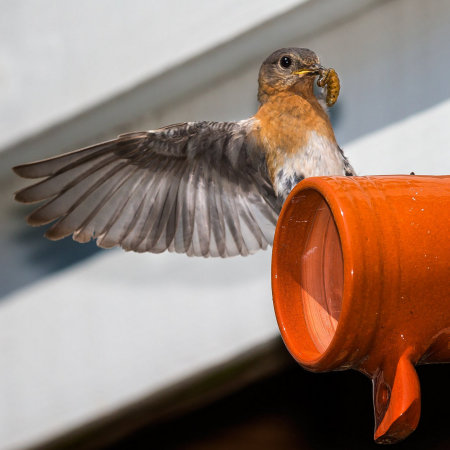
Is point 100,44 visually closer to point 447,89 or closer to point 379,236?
point 447,89

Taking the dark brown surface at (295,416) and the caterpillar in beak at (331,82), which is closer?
the caterpillar in beak at (331,82)

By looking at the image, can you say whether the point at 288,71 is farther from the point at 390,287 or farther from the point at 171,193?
the point at 390,287

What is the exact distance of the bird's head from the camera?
5.86 feet

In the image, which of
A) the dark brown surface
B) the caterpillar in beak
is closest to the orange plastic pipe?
the caterpillar in beak

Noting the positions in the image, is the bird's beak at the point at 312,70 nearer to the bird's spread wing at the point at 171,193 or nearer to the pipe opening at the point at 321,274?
the bird's spread wing at the point at 171,193

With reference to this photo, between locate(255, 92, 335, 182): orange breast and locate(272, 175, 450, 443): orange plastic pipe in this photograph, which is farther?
locate(255, 92, 335, 182): orange breast

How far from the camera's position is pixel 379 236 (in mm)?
1108

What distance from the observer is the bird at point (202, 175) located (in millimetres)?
1792

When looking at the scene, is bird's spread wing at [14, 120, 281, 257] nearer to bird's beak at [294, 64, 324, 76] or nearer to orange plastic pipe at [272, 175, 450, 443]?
bird's beak at [294, 64, 324, 76]

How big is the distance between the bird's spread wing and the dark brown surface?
42 cm

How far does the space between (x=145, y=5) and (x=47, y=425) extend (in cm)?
110

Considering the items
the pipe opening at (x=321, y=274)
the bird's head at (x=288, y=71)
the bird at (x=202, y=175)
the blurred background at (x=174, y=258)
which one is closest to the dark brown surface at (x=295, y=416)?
the blurred background at (x=174, y=258)

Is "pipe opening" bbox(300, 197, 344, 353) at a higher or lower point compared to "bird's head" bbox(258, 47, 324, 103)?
lower

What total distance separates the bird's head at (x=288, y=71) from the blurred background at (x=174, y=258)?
10cm
